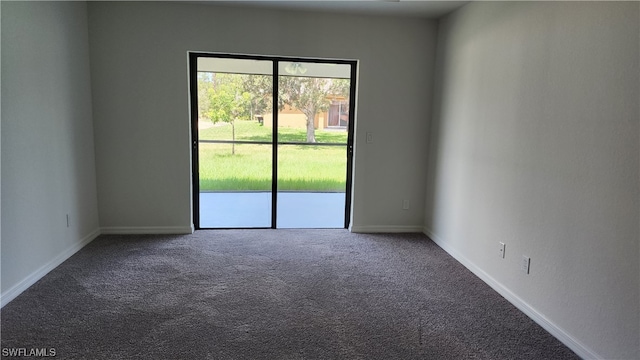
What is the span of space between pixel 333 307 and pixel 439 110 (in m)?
2.50

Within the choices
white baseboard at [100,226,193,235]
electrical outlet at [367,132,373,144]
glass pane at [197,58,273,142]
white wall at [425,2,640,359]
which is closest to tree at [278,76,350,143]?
glass pane at [197,58,273,142]

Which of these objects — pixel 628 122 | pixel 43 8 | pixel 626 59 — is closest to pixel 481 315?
pixel 628 122

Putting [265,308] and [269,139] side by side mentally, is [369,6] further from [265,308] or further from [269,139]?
[265,308]

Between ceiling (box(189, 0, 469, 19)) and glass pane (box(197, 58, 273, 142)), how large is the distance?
606mm

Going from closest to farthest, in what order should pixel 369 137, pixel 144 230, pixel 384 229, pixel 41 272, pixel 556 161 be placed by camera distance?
1. pixel 556 161
2. pixel 41 272
3. pixel 144 230
4. pixel 369 137
5. pixel 384 229

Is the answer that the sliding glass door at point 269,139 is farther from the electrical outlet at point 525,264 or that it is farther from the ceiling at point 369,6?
the electrical outlet at point 525,264

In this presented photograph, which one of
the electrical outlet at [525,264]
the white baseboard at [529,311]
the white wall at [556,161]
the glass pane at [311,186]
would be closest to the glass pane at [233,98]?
the glass pane at [311,186]

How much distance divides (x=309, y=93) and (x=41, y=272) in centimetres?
296

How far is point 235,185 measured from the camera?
14.3 ft

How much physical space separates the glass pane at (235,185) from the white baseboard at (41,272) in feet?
3.81

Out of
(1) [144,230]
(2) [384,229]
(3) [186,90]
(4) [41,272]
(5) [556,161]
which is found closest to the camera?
(5) [556,161]

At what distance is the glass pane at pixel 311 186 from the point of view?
4.36 metres

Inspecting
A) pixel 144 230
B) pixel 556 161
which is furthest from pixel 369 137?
pixel 144 230

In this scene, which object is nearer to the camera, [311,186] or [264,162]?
[264,162]
